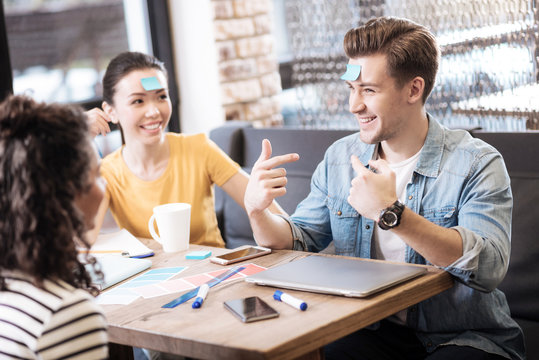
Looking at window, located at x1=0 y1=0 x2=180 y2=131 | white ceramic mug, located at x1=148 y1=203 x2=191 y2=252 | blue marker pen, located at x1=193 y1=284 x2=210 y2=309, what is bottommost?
blue marker pen, located at x1=193 y1=284 x2=210 y2=309

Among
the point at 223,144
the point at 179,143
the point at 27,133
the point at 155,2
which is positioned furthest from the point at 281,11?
the point at 27,133

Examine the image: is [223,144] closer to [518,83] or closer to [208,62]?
[208,62]

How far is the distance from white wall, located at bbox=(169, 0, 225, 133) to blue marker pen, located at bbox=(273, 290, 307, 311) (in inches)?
78.4

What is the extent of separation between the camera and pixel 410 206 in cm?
171

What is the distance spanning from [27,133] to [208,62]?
2.24 meters

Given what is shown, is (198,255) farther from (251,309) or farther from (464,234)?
(464,234)

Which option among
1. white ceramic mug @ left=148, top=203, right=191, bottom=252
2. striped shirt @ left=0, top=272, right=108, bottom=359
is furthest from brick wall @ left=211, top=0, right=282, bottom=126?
striped shirt @ left=0, top=272, right=108, bottom=359

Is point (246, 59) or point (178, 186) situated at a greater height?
point (246, 59)

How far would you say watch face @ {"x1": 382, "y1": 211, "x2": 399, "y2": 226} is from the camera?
1427mm

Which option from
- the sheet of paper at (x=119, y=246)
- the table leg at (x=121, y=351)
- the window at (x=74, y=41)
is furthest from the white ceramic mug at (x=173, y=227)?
the window at (x=74, y=41)

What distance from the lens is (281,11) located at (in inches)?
190

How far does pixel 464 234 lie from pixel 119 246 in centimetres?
94

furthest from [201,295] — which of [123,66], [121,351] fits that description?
[123,66]

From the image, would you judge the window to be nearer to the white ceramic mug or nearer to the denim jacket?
the white ceramic mug
